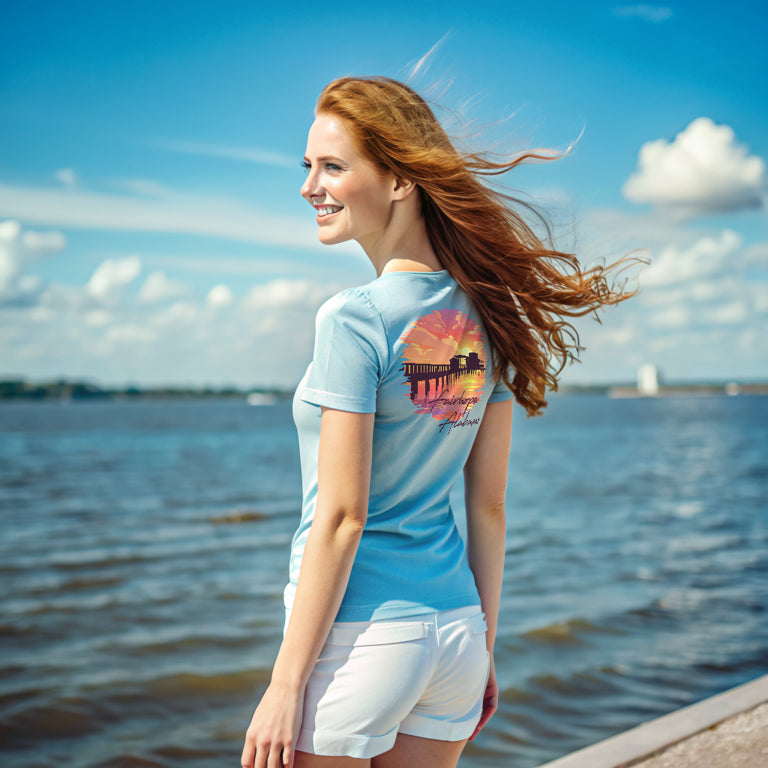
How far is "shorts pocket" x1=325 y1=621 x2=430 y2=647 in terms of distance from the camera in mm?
1474

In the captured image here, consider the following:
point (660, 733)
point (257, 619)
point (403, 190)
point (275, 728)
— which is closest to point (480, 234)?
point (403, 190)

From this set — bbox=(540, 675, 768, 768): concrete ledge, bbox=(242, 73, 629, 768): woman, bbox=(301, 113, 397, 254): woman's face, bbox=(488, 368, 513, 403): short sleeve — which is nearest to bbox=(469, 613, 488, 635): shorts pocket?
bbox=(242, 73, 629, 768): woman

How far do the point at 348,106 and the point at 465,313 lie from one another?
511 millimetres

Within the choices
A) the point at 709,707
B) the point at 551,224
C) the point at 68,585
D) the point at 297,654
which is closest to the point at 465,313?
the point at 551,224

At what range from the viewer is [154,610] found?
32.8 ft

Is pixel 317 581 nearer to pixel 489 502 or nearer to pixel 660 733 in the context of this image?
pixel 489 502

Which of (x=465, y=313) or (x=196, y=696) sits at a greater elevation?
(x=465, y=313)

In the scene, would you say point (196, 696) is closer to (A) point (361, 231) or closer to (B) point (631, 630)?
(B) point (631, 630)

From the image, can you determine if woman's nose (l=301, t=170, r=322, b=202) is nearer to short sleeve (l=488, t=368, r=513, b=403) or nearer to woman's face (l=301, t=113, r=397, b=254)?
woman's face (l=301, t=113, r=397, b=254)

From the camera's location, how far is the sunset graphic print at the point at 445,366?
4.98 feet

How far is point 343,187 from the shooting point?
5.34 feet

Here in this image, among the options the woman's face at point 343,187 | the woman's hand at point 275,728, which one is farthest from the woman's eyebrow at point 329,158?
the woman's hand at point 275,728

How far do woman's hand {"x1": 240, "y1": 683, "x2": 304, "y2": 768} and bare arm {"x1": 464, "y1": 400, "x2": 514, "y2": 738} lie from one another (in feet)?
1.99

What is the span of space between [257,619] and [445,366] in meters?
8.64
